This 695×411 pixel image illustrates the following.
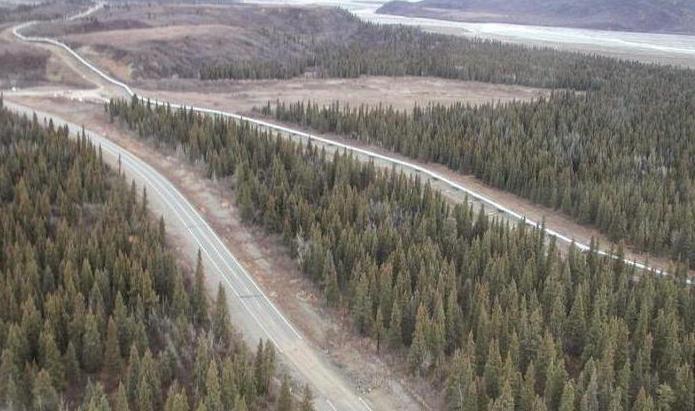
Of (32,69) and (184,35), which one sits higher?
(184,35)

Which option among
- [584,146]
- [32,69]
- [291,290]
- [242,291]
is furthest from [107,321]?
[32,69]

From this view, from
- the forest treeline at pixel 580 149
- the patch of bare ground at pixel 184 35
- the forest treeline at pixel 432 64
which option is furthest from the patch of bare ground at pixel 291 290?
the forest treeline at pixel 432 64

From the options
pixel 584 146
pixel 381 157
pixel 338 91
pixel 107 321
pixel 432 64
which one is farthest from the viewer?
pixel 432 64

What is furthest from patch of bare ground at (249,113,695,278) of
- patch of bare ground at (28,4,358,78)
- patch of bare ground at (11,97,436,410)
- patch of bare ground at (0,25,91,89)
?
patch of bare ground at (28,4,358,78)

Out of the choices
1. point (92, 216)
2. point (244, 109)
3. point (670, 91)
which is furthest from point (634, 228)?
point (670, 91)

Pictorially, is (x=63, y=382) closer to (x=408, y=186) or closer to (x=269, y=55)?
(x=408, y=186)

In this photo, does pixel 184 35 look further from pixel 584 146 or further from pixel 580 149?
pixel 580 149

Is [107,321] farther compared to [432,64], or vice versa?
→ [432,64]
